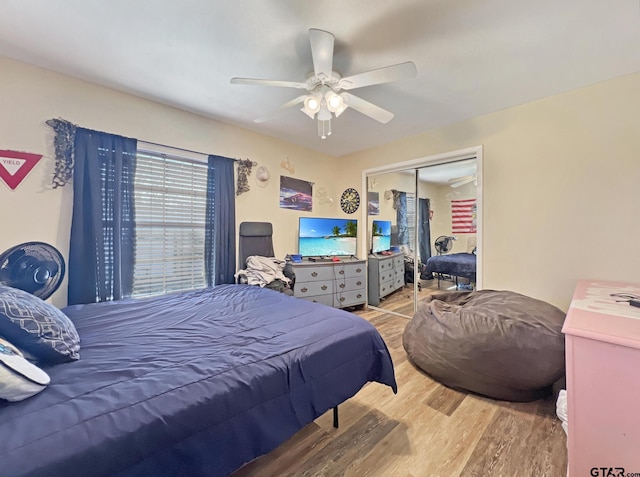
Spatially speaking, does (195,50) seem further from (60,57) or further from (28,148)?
(28,148)

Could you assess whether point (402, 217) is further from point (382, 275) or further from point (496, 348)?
Result: point (496, 348)

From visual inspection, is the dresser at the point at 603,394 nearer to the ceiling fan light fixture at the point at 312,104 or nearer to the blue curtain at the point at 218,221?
the ceiling fan light fixture at the point at 312,104

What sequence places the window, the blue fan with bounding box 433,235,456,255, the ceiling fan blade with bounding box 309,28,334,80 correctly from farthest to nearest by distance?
the blue fan with bounding box 433,235,456,255
the window
the ceiling fan blade with bounding box 309,28,334,80

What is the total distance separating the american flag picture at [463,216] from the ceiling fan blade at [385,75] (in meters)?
1.90

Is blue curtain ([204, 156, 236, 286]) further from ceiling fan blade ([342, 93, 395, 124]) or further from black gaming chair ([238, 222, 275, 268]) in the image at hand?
ceiling fan blade ([342, 93, 395, 124])

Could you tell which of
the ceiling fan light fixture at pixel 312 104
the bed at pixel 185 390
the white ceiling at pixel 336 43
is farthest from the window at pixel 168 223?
the ceiling fan light fixture at pixel 312 104

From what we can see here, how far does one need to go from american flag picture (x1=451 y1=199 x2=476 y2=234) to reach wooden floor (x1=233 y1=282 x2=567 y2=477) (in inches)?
69.3

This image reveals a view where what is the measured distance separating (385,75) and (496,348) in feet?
6.35

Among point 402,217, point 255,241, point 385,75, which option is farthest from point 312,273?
point 385,75

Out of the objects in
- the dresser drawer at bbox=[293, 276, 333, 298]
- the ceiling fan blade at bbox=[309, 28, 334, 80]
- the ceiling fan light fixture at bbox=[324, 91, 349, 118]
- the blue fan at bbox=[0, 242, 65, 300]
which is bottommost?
the dresser drawer at bbox=[293, 276, 333, 298]

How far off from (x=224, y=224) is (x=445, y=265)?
277cm

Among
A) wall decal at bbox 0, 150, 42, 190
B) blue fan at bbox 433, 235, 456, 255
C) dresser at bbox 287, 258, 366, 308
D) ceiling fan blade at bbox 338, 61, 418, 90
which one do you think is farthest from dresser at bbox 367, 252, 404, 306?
wall decal at bbox 0, 150, 42, 190

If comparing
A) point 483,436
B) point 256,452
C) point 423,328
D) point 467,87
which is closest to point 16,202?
point 256,452

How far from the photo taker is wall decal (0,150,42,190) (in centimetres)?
196
